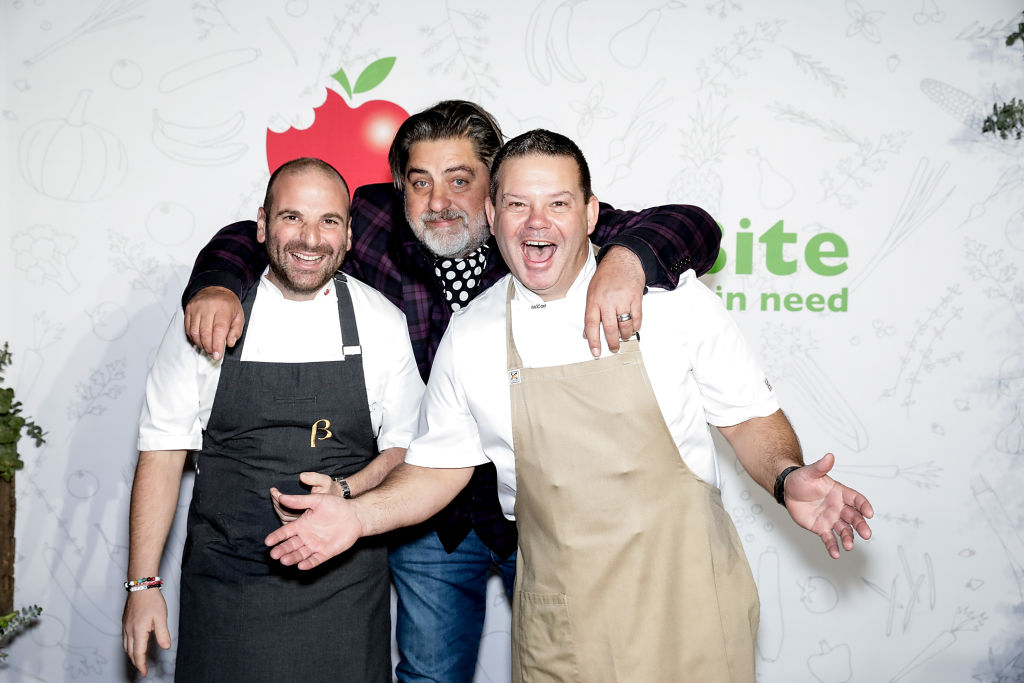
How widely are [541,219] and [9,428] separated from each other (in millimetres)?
2074

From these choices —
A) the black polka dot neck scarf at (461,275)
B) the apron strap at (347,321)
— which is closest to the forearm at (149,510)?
the apron strap at (347,321)

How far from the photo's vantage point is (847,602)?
278 centimetres

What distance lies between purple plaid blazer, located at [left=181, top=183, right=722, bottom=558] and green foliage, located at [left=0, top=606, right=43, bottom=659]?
5.04 feet

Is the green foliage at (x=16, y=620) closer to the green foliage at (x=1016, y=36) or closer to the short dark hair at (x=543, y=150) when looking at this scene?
the short dark hair at (x=543, y=150)

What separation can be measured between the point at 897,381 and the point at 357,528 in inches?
77.6

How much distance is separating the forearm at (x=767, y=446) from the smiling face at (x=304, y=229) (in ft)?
3.58

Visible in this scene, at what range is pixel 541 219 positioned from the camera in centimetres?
178

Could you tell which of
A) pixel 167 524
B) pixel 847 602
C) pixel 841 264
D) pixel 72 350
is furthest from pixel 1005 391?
→ pixel 72 350

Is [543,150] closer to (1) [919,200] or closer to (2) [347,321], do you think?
(2) [347,321]

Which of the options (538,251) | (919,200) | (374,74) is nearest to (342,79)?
(374,74)

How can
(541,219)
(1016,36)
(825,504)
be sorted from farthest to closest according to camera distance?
1. (1016,36)
2. (541,219)
3. (825,504)

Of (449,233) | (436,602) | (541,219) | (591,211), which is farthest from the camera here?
(436,602)

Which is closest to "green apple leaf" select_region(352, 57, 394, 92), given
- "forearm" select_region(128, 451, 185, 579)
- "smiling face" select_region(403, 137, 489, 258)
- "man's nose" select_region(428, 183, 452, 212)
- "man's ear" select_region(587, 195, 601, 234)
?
"smiling face" select_region(403, 137, 489, 258)

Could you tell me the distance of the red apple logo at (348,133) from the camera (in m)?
2.70
